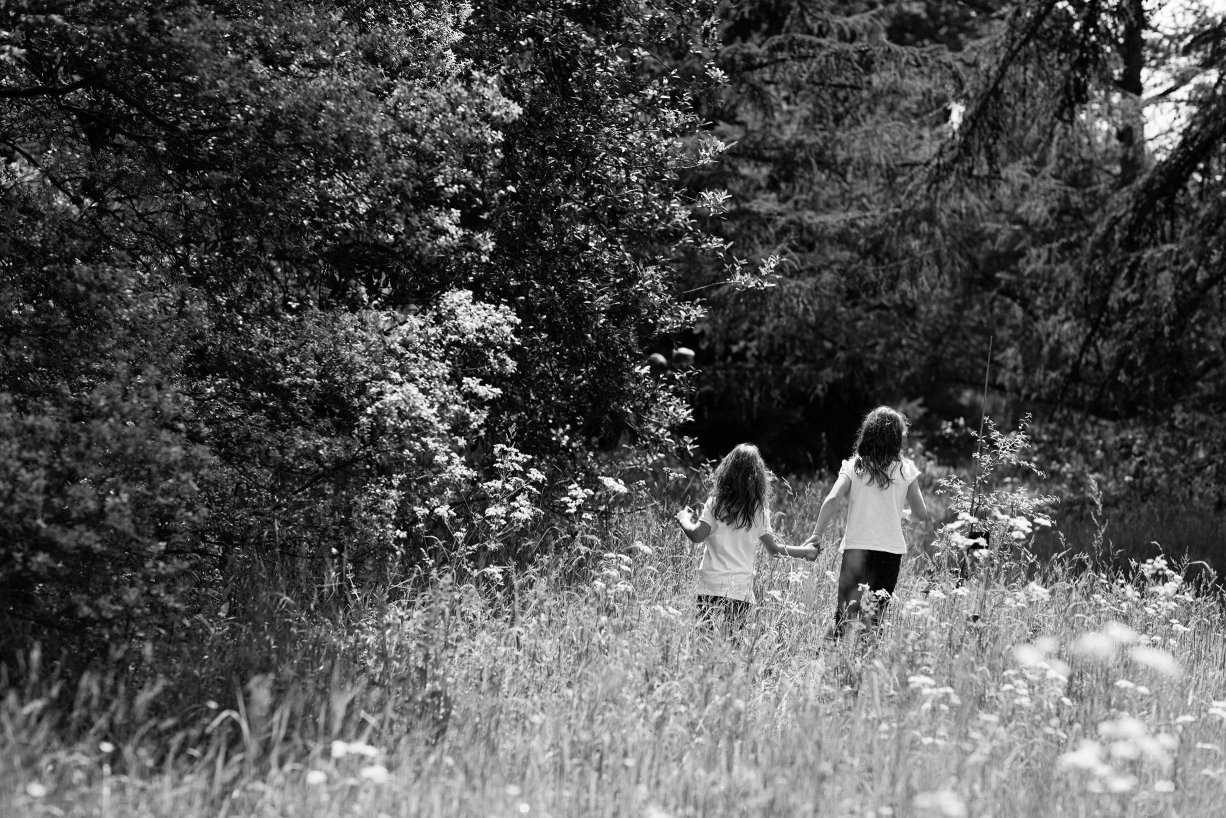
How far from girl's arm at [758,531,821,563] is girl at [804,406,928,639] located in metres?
0.22

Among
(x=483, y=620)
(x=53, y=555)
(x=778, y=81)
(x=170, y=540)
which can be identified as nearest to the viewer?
(x=53, y=555)

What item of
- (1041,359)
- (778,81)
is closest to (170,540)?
(778,81)

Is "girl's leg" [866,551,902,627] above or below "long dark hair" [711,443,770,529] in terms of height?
below

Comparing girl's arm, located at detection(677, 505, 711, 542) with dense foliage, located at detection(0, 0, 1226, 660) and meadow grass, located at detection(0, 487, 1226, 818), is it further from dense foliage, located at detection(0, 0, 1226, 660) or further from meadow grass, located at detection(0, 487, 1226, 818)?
dense foliage, located at detection(0, 0, 1226, 660)

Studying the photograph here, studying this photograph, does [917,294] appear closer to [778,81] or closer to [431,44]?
[778,81]

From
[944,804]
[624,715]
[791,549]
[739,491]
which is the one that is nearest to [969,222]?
[739,491]

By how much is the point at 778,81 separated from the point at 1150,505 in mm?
6880

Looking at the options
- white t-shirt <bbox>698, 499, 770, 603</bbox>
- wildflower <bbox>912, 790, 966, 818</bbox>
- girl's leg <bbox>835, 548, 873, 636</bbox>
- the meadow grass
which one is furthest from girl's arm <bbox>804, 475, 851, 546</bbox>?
wildflower <bbox>912, 790, 966, 818</bbox>

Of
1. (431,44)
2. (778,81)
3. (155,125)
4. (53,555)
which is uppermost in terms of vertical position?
(778,81)

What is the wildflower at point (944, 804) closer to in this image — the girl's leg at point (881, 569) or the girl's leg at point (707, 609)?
the girl's leg at point (707, 609)

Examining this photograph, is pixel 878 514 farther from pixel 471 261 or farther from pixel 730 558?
pixel 471 261

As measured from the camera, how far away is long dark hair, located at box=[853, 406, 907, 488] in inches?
245

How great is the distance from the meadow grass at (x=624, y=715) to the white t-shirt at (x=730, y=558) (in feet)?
0.84

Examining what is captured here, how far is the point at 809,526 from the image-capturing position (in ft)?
32.6
